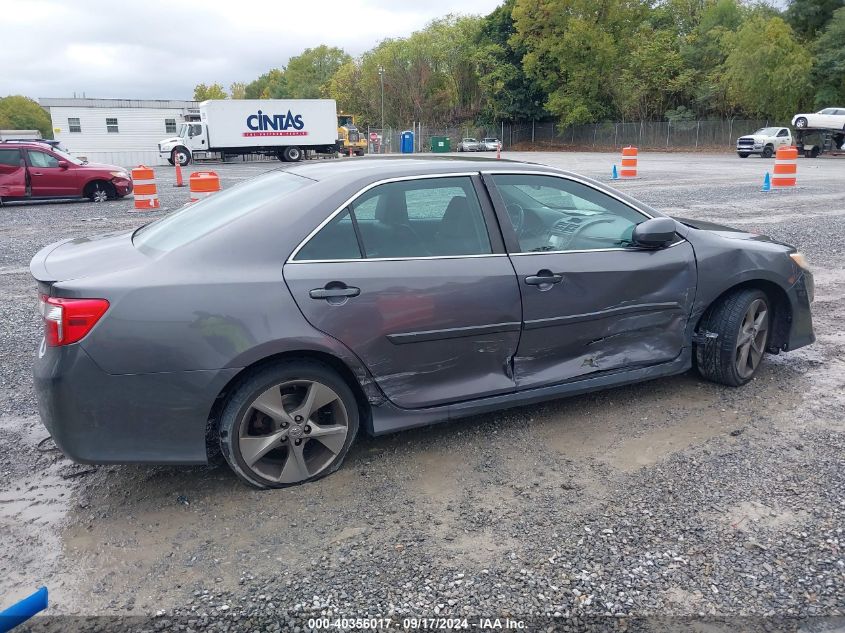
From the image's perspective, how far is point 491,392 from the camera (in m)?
3.80

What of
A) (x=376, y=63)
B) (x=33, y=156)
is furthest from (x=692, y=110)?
(x=33, y=156)

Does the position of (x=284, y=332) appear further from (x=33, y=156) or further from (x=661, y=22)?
(x=661, y=22)

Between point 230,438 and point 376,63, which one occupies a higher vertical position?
point 376,63

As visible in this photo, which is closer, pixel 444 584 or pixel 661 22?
pixel 444 584

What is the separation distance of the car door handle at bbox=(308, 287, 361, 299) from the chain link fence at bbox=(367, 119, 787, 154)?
53.3 m

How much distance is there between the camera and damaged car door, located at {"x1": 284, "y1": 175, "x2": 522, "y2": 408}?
11.2 feet

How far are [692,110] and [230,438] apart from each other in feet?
198

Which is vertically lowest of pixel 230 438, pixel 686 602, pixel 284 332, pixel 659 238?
pixel 686 602

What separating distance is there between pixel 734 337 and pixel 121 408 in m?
3.57

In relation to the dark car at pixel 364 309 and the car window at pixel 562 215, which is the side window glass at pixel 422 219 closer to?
the dark car at pixel 364 309

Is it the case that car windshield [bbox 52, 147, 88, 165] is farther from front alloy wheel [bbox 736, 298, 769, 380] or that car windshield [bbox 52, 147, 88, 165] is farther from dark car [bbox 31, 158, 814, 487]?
front alloy wheel [bbox 736, 298, 769, 380]

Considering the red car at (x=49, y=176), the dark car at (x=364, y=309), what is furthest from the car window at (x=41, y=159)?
the dark car at (x=364, y=309)

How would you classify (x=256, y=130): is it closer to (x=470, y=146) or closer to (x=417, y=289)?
(x=470, y=146)

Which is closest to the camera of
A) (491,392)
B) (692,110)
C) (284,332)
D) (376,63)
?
(284,332)
